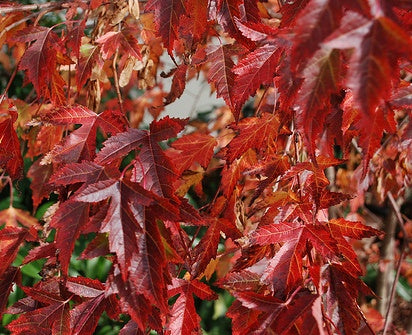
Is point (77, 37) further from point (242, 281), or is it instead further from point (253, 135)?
point (242, 281)

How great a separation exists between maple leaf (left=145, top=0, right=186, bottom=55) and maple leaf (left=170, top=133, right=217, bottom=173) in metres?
0.21

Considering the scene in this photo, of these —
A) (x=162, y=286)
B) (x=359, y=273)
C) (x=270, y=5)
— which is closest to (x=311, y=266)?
(x=359, y=273)

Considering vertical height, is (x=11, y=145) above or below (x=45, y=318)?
above

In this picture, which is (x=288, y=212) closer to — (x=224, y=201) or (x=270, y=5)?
(x=224, y=201)

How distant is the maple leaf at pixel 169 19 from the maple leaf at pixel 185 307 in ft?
1.16

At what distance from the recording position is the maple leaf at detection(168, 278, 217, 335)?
2.80 feet

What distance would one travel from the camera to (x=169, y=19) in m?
0.87

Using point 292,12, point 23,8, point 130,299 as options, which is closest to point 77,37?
point 23,8

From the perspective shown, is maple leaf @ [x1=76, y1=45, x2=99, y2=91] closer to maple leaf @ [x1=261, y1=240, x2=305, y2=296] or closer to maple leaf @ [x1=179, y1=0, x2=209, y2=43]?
maple leaf @ [x1=179, y1=0, x2=209, y2=43]

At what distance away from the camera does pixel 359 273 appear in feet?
2.72

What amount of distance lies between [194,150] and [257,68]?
0.94ft

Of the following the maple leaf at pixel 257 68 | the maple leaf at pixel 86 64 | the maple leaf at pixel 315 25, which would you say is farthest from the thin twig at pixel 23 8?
the maple leaf at pixel 315 25

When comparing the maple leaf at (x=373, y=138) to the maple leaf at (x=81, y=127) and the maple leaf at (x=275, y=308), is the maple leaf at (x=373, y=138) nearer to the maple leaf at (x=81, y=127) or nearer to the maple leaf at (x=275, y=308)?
the maple leaf at (x=275, y=308)

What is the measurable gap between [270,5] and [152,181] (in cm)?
164
